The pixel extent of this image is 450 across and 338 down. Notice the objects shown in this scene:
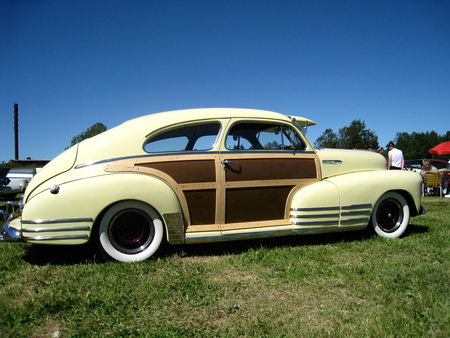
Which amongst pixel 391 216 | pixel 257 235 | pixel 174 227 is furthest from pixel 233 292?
pixel 391 216

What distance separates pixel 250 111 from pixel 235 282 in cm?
226

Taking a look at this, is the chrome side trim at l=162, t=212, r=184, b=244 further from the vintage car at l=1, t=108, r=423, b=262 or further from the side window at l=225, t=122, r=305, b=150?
the side window at l=225, t=122, r=305, b=150

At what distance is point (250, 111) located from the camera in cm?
450

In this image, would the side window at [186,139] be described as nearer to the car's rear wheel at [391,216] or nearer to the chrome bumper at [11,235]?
the chrome bumper at [11,235]

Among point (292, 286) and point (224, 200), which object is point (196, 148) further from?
point (292, 286)

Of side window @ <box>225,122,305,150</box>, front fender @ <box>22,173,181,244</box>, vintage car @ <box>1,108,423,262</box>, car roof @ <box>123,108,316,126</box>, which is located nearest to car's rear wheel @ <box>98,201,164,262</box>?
vintage car @ <box>1,108,423,262</box>

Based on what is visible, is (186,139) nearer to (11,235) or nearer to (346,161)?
(11,235)

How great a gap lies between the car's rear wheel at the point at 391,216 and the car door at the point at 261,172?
1.12 meters

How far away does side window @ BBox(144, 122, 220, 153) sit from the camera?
3.98 metres

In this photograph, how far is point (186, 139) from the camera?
413 centimetres

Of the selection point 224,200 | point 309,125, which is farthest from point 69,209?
point 309,125

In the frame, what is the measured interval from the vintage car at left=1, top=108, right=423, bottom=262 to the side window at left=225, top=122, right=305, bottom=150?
0.04 feet

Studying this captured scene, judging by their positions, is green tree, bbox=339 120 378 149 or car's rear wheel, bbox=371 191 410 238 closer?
car's rear wheel, bbox=371 191 410 238

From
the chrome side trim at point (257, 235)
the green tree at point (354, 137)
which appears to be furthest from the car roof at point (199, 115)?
the green tree at point (354, 137)
